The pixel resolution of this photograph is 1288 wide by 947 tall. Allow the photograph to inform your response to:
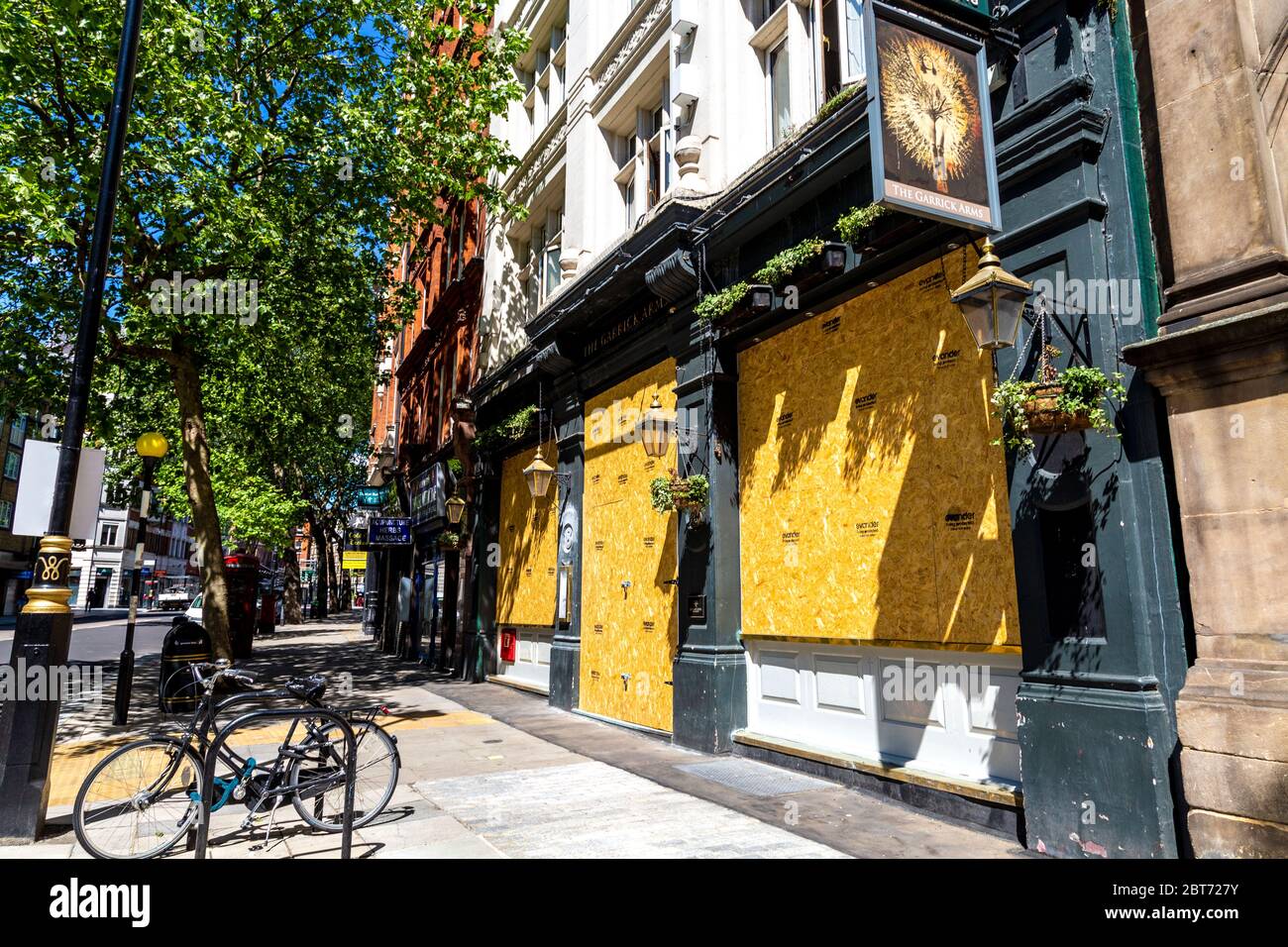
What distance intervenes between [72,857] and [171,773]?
30.3 inches

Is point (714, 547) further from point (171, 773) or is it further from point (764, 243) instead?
point (171, 773)

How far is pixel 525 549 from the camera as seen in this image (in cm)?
1539

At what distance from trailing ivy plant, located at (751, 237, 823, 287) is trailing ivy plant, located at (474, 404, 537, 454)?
7032 millimetres

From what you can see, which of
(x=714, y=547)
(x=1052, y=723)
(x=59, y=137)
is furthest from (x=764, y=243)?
(x=59, y=137)

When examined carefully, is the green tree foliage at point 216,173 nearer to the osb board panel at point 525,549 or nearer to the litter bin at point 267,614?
the osb board panel at point 525,549

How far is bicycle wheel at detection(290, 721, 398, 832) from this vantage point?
19.1 feet

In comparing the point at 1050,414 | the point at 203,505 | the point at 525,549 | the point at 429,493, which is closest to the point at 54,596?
the point at 1050,414

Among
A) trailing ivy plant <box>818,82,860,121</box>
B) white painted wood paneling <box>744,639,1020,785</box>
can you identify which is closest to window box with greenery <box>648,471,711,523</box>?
white painted wood paneling <box>744,639,1020,785</box>

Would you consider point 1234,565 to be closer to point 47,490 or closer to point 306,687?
point 306,687

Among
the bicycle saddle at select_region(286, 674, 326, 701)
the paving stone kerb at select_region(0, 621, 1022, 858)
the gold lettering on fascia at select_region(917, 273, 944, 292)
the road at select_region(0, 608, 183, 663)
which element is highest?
the gold lettering on fascia at select_region(917, 273, 944, 292)

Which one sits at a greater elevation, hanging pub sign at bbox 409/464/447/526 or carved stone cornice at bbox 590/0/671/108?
carved stone cornice at bbox 590/0/671/108

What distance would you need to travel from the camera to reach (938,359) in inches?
265

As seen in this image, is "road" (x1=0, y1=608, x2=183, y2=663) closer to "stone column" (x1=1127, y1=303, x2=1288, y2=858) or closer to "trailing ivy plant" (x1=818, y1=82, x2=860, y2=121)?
"trailing ivy plant" (x1=818, y1=82, x2=860, y2=121)

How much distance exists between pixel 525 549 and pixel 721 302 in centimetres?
793
